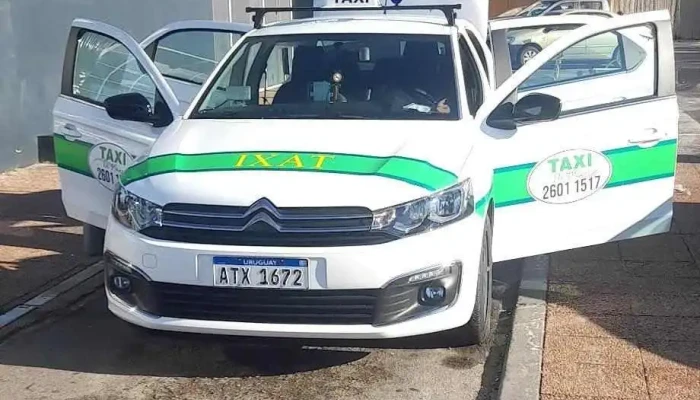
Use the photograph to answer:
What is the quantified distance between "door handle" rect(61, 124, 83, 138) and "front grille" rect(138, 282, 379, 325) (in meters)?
2.21

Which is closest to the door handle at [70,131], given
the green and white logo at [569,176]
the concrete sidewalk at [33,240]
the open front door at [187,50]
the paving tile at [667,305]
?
the open front door at [187,50]

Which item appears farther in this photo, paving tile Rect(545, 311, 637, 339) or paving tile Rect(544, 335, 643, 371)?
paving tile Rect(545, 311, 637, 339)

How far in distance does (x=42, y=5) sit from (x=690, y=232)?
760 centimetres

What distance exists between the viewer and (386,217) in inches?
178

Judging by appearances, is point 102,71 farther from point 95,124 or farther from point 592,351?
point 592,351

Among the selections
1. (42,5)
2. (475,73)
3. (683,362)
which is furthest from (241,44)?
(42,5)

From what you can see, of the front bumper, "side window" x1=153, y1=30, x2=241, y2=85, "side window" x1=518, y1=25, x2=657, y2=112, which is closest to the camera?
the front bumper

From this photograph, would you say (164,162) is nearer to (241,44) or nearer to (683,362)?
(241,44)

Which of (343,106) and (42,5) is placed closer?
(343,106)

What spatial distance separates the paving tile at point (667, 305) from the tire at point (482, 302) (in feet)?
3.37

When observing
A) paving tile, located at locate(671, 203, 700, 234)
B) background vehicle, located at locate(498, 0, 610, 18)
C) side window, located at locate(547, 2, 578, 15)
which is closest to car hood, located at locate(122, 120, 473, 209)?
paving tile, located at locate(671, 203, 700, 234)

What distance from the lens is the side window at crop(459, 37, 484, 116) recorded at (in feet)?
19.6

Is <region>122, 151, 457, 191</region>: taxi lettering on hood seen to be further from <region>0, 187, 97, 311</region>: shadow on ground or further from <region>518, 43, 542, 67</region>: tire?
<region>518, 43, 542, 67</region>: tire

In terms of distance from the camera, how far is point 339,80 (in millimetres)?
5914
